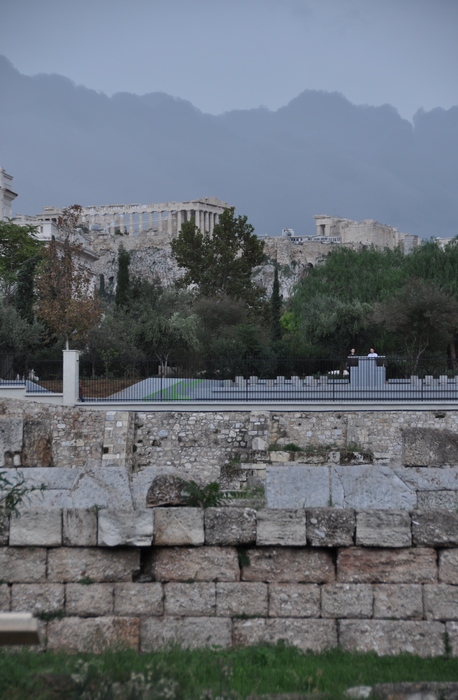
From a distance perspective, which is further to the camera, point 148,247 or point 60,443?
point 148,247

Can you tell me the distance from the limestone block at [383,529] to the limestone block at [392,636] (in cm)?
60

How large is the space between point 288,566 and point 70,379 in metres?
14.6

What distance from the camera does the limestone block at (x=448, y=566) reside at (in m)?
6.98

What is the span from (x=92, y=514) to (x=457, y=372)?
55.6ft

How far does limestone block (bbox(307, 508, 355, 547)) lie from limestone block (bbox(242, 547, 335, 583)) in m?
0.16

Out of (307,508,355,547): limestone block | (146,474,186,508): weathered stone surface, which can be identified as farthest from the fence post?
(307,508,355,547): limestone block

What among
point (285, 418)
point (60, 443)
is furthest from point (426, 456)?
point (60, 443)

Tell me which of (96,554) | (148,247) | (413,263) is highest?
(148,247)

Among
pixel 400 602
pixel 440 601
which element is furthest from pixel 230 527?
pixel 440 601

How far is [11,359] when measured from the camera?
22922mm

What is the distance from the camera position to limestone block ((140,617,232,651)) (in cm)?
685

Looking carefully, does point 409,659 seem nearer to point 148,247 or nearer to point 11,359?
point 11,359

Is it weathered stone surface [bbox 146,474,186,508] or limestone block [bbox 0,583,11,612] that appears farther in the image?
weathered stone surface [bbox 146,474,186,508]

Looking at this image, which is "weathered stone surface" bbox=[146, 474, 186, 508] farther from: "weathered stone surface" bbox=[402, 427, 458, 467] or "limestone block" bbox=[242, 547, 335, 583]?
"weathered stone surface" bbox=[402, 427, 458, 467]
